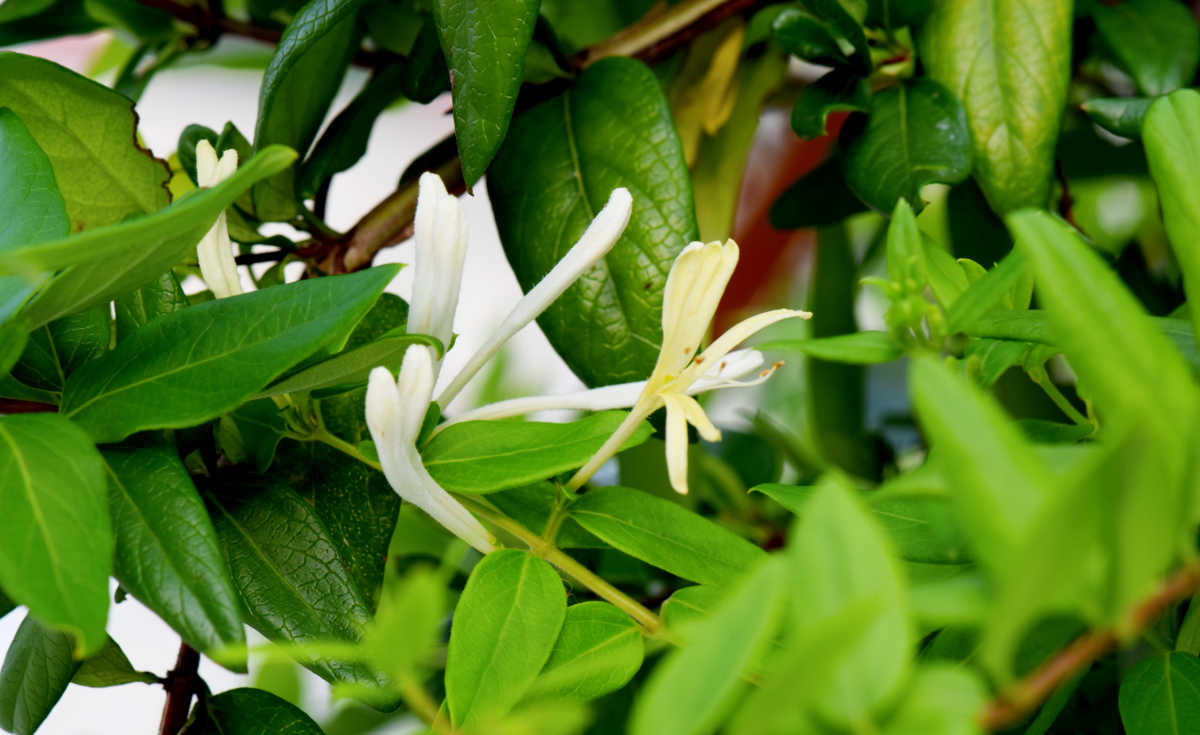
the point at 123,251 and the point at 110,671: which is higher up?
the point at 123,251

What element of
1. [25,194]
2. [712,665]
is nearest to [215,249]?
[25,194]

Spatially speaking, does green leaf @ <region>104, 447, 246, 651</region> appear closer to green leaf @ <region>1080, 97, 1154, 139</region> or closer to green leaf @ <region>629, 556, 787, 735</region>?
green leaf @ <region>629, 556, 787, 735</region>

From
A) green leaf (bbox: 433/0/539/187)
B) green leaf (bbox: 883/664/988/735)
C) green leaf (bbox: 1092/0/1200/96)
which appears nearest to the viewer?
green leaf (bbox: 883/664/988/735)

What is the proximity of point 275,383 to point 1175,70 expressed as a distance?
28cm

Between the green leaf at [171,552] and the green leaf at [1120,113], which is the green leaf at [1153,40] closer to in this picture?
the green leaf at [1120,113]

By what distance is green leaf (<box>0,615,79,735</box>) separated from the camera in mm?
206

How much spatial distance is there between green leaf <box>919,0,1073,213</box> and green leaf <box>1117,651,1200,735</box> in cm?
13

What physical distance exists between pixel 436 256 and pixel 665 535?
0.06m

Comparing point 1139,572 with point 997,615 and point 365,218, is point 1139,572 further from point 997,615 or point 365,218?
point 365,218

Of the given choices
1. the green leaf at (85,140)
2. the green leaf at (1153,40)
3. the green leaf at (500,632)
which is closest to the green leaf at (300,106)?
the green leaf at (85,140)

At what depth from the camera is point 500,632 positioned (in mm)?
157

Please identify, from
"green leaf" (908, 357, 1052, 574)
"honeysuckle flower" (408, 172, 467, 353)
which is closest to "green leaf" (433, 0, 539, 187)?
"honeysuckle flower" (408, 172, 467, 353)

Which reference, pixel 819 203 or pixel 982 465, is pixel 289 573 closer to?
pixel 982 465

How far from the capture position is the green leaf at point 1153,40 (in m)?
0.30
